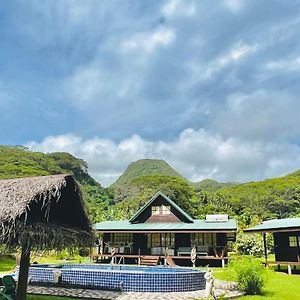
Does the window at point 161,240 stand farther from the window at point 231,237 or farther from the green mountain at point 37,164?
the green mountain at point 37,164

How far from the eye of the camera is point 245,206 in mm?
64812

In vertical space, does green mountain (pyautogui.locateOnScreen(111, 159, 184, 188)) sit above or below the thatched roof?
above

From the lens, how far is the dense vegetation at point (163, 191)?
5525 centimetres

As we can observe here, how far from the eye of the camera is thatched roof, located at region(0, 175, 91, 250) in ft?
31.5

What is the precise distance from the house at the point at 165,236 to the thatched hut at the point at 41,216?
15.7 metres

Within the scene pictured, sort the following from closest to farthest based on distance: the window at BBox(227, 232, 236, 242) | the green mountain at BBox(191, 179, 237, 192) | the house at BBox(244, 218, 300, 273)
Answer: the house at BBox(244, 218, 300, 273) < the window at BBox(227, 232, 236, 242) < the green mountain at BBox(191, 179, 237, 192)

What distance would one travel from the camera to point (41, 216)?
10773mm

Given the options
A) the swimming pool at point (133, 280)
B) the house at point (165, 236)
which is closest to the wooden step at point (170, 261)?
the house at point (165, 236)

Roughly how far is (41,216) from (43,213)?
106 millimetres

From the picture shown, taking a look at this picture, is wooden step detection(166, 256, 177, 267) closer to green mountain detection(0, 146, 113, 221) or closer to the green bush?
the green bush

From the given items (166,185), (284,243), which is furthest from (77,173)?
(284,243)

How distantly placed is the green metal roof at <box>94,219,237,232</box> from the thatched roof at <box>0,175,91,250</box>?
15.5 meters

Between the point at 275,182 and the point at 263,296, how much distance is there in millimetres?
81733

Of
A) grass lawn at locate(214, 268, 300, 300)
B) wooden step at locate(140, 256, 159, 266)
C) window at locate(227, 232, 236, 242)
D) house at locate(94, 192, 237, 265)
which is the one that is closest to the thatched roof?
grass lawn at locate(214, 268, 300, 300)
